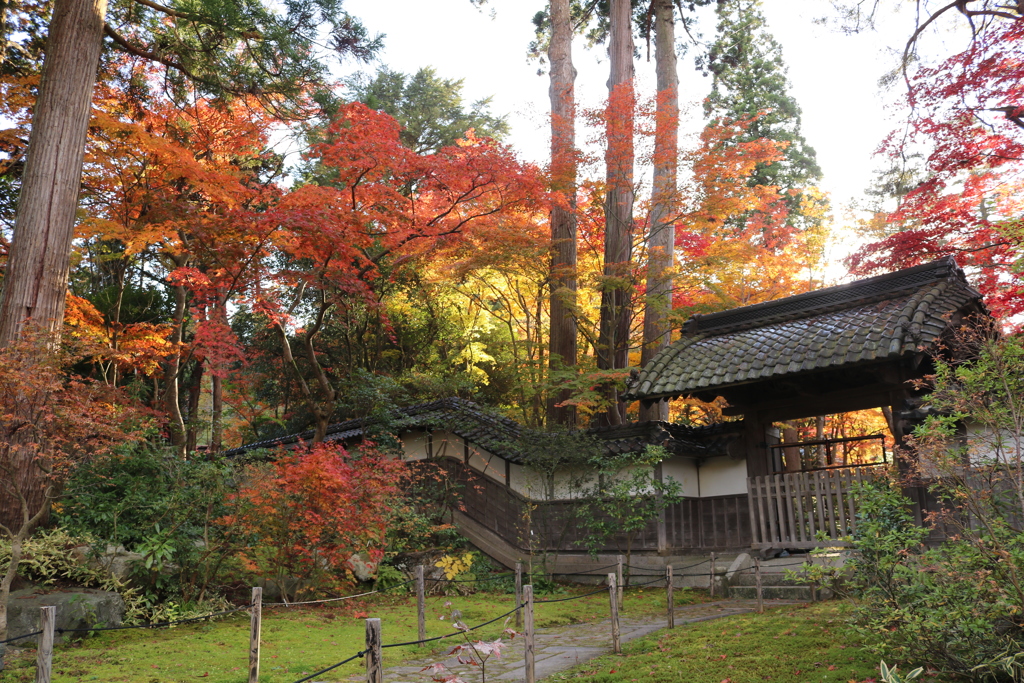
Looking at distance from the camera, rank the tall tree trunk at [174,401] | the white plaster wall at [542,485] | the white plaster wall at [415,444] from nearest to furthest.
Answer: the white plaster wall at [542,485] → the tall tree trunk at [174,401] → the white plaster wall at [415,444]

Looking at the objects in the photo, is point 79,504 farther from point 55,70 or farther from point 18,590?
point 55,70

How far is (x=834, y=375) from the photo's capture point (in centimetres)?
1066

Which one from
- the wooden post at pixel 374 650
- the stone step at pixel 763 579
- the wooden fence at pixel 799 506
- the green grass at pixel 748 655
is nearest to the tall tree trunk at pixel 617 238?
the wooden fence at pixel 799 506

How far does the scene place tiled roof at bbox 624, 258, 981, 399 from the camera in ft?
32.0

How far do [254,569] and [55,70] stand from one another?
7.48 metres

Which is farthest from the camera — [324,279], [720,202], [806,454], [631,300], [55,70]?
[806,454]

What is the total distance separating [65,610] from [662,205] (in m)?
12.4

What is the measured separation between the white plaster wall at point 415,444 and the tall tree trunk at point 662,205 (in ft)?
16.3

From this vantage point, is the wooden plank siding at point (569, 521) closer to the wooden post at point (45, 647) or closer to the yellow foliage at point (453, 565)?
the yellow foliage at point (453, 565)

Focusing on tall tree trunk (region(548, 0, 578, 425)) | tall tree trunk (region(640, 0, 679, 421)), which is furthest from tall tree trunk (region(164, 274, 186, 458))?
tall tree trunk (region(640, 0, 679, 421))

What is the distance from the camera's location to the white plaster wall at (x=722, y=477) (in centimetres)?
1241

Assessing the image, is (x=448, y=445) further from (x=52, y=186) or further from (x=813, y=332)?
(x=52, y=186)

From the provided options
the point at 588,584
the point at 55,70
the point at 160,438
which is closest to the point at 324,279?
the point at 160,438

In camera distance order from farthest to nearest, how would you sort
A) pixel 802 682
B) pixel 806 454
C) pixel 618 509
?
pixel 806 454, pixel 618 509, pixel 802 682
